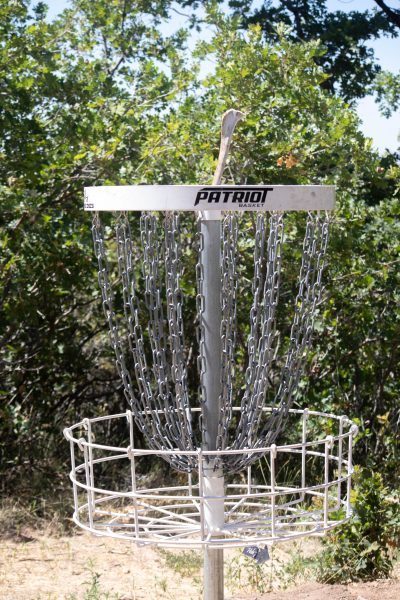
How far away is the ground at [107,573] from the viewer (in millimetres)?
4684

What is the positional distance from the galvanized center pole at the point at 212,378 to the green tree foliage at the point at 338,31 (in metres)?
7.23

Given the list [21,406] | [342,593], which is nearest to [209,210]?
[342,593]

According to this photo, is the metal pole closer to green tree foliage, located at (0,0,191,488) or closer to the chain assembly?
the chain assembly

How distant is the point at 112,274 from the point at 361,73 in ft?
13.8

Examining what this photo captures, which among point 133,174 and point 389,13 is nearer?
point 133,174

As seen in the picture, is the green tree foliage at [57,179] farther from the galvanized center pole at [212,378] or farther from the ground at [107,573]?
the galvanized center pole at [212,378]

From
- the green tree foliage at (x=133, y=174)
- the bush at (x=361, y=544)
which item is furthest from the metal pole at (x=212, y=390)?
the green tree foliage at (x=133, y=174)

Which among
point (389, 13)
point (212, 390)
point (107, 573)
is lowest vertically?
point (107, 573)

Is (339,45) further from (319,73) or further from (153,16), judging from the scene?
(319,73)

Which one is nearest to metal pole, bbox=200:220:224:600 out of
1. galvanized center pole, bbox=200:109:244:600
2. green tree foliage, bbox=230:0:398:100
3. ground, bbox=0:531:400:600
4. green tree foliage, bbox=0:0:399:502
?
galvanized center pole, bbox=200:109:244:600

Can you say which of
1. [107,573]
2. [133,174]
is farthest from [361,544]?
[133,174]

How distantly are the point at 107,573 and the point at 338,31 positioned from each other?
21.3ft

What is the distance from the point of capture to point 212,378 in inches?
105

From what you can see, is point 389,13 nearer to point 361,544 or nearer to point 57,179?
point 57,179
